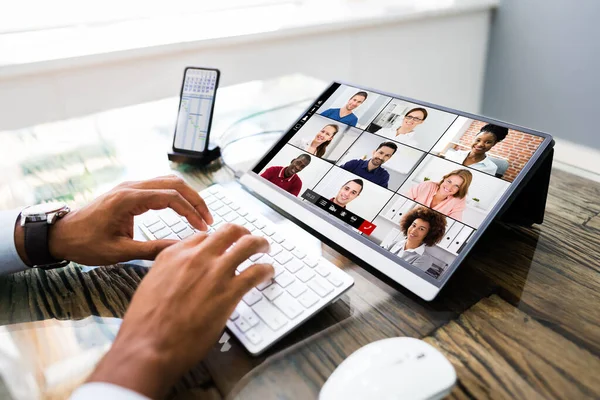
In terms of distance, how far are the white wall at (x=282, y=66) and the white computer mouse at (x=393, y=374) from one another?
5.22ft

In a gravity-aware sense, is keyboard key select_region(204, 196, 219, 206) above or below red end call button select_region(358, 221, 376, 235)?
below

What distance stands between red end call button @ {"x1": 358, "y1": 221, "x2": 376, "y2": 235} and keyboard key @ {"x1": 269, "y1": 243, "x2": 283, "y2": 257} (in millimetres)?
126

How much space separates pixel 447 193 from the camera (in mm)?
636

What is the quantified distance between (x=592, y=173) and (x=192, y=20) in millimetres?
1756

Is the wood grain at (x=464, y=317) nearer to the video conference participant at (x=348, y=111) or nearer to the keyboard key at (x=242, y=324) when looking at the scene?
the keyboard key at (x=242, y=324)

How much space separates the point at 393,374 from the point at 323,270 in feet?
0.64

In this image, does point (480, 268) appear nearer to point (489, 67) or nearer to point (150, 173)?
point (150, 173)

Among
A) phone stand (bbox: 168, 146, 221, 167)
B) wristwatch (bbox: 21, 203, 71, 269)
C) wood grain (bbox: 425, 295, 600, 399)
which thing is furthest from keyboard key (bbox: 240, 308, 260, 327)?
phone stand (bbox: 168, 146, 221, 167)

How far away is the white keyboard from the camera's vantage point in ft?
1.72

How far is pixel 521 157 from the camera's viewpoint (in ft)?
2.03

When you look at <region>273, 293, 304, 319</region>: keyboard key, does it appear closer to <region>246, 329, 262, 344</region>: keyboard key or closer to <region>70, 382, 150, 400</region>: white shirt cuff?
<region>246, 329, 262, 344</region>: keyboard key

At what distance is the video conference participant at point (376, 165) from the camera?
0.71 m

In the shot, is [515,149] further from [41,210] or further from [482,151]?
[41,210]

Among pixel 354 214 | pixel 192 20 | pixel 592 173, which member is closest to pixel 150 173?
pixel 354 214
